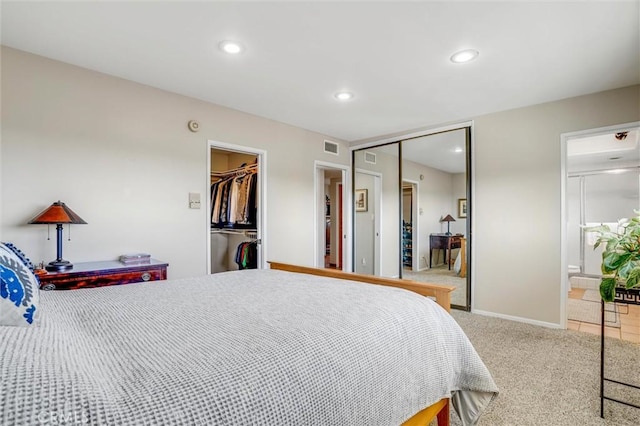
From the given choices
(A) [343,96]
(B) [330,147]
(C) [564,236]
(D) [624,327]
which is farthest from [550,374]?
(B) [330,147]

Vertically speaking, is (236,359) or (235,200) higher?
(235,200)

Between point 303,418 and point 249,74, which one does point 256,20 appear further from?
point 303,418

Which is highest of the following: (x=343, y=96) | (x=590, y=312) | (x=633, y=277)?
(x=343, y=96)

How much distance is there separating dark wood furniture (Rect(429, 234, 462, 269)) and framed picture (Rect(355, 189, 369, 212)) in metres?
1.23

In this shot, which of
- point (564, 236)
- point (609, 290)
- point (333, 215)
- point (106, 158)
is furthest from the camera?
point (333, 215)

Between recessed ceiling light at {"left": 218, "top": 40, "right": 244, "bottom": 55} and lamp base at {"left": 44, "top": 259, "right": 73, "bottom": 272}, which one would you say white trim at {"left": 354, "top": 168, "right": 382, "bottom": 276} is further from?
lamp base at {"left": 44, "top": 259, "right": 73, "bottom": 272}

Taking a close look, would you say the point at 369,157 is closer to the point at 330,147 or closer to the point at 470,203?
the point at 330,147

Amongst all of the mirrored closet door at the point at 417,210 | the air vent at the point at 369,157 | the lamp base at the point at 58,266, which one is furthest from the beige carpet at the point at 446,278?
the lamp base at the point at 58,266

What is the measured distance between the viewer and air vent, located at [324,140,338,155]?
4.93 m

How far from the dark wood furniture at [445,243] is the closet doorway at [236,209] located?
2.34 metres

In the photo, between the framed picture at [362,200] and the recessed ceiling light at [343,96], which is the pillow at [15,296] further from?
the framed picture at [362,200]

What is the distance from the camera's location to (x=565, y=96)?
10.9 ft

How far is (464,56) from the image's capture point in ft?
8.25

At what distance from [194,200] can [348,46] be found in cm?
214
